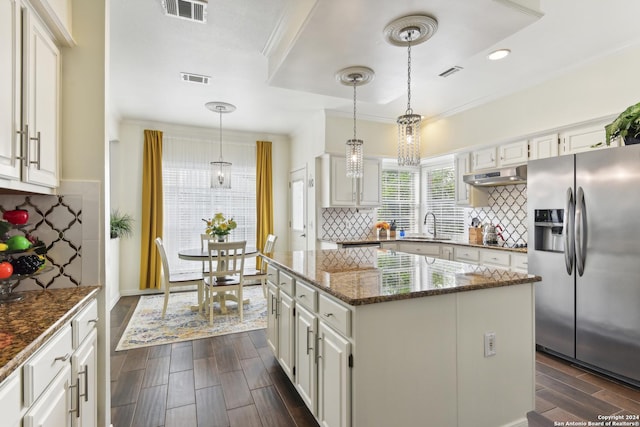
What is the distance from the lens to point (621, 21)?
8.16 ft

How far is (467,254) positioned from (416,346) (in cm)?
293

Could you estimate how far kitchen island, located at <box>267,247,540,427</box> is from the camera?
1.52m

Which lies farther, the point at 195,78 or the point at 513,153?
the point at 513,153

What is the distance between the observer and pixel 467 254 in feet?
13.7

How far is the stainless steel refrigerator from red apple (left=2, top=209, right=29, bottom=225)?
150 inches

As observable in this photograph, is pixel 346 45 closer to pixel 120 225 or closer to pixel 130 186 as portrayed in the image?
pixel 120 225

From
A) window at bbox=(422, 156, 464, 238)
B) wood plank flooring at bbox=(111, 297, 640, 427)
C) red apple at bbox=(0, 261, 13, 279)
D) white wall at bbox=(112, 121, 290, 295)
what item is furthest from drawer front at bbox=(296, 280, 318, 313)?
white wall at bbox=(112, 121, 290, 295)

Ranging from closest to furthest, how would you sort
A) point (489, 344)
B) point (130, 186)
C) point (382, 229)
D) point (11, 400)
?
point (11, 400)
point (489, 344)
point (130, 186)
point (382, 229)

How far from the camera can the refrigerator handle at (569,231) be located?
107 inches

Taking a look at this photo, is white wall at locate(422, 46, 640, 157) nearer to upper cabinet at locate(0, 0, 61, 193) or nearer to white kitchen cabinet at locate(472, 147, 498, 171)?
white kitchen cabinet at locate(472, 147, 498, 171)

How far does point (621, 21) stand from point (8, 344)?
411 cm

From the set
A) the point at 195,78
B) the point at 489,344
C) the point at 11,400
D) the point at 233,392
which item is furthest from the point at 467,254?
the point at 11,400

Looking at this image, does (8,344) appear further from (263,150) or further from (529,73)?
(263,150)

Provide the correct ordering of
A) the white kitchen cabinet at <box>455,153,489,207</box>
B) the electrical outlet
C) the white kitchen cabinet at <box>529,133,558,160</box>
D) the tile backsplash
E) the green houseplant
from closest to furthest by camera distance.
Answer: the electrical outlet, the white kitchen cabinet at <box>529,133,558,160</box>, the tile backsplash, the white kitchen cabinet at <box>455,153,489,207</box>, the green houseplant
